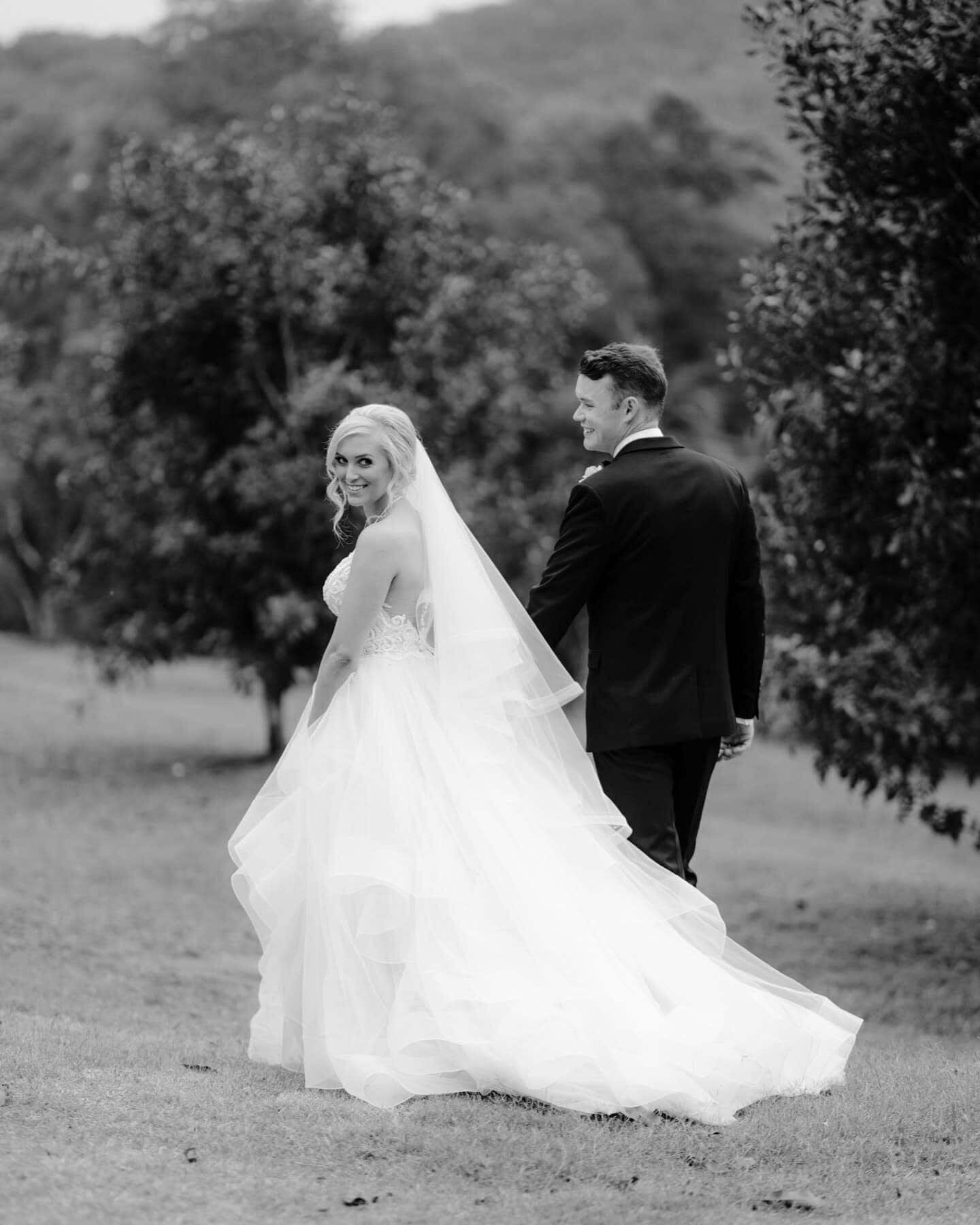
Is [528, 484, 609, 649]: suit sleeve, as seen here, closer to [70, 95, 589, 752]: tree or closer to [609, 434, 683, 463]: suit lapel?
[609, 434, 683, 463]: suit lapel

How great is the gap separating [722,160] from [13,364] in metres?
22.4

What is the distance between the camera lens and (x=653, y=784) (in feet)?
19.0

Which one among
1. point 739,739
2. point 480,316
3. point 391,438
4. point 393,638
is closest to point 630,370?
point 391,438

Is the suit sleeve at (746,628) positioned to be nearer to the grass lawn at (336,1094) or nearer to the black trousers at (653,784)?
the black trousers at (653,784)

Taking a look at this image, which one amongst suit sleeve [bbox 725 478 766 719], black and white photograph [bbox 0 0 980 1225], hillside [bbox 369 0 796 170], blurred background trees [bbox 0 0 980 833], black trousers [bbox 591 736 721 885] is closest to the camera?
black and white photograph [bbox 0 0 980 1225]

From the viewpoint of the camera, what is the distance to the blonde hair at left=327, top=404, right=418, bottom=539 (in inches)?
234

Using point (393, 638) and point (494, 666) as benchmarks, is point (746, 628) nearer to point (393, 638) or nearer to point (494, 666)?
point (494, 666)

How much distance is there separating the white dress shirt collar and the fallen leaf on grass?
8.74 feet

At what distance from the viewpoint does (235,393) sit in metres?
16.5

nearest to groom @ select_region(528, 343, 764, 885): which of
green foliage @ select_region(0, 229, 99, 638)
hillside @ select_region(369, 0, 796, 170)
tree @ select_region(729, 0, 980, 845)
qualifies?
tree @ select_region(729, 0, 980, 845)

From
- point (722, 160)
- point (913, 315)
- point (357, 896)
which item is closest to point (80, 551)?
point (913, 315)

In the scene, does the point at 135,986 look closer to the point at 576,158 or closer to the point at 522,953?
the point at 522,953

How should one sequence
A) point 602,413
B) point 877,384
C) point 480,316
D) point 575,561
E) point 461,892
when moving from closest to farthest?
point 461,892
point 575,561
point 602,413
point 877,384
point 480,316

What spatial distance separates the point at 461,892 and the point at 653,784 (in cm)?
84
